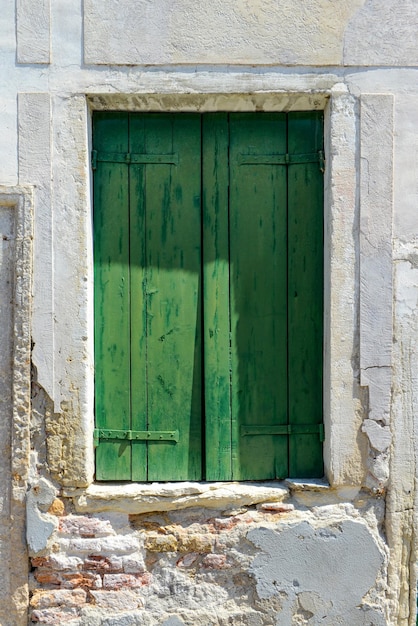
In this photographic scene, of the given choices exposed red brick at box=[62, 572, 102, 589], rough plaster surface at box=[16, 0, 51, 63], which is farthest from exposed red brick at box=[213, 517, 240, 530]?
rough plaster surface at box=[16, 0, 51, 63]

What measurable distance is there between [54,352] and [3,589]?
1.13m

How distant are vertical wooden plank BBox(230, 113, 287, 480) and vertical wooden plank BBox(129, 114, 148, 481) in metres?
0.43

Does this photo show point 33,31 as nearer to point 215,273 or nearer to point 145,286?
point 145,286

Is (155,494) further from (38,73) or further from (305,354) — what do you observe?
(38,73)

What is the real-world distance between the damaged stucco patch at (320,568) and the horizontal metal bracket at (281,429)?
1.42ft

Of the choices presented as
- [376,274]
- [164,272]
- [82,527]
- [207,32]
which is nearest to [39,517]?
[82,527]

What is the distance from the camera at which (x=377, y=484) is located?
332cm

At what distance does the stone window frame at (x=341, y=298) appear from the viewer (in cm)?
327

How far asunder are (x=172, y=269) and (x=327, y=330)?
2.63 feet

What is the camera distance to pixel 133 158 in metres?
3.38

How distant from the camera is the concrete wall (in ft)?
10.6

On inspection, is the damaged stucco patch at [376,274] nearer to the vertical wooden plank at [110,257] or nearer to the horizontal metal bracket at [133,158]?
the horizontal metal bracket at [133,158]

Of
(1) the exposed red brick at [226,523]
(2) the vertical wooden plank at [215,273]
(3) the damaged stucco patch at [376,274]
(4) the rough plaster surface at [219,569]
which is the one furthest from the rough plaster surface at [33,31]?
(1) the exposed red brick at [226,523]

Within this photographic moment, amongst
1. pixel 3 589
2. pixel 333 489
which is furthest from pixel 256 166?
pixel 3 589
